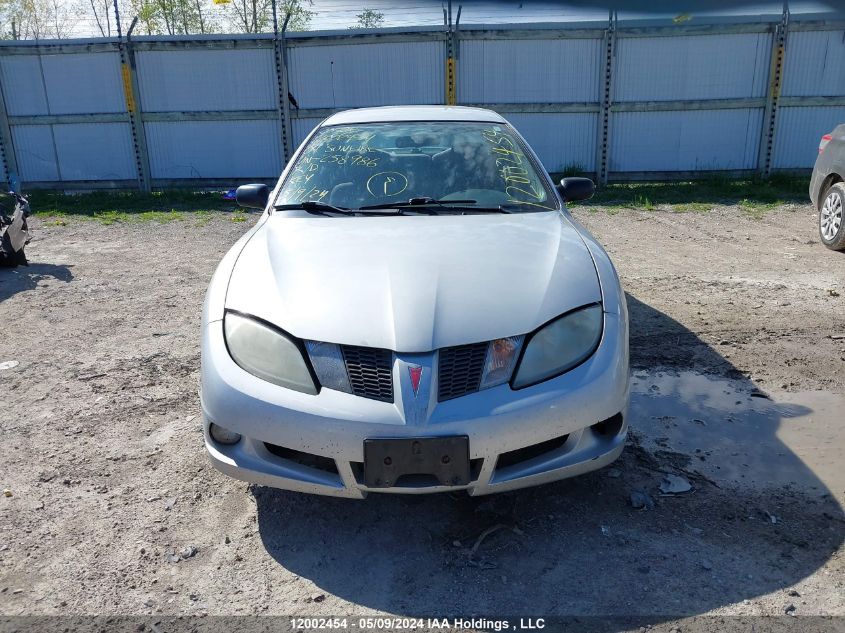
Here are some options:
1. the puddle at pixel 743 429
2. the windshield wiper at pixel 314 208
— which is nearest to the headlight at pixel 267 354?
the windshield wiper at pixel 314 208

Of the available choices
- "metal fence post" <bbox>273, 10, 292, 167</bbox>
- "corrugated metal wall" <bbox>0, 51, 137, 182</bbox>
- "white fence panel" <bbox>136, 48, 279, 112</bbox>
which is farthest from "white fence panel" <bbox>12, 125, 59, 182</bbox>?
"metal fence post" <bbox>273, 10, 292, 167</bbox>

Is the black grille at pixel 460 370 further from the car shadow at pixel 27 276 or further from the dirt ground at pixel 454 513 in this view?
the car shadow at pixel 27 276

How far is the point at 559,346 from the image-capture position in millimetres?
2484

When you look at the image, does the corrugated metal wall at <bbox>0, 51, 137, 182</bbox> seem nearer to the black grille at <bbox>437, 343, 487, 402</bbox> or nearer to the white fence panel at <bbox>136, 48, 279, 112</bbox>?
the white fence panel at <bbox>136, 48, 279, 112</bbox>

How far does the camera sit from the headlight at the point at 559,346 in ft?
7.88

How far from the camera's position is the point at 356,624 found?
2166 millimetres

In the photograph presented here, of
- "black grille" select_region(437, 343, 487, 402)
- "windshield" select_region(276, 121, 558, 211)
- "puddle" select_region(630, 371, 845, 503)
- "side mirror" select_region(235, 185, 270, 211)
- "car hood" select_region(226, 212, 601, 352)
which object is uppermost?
"windshield" select_region(276, 121, 558, 211)

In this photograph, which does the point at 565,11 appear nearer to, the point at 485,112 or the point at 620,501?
the point at 620,501

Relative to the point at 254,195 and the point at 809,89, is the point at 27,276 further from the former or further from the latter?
the point at 809,89

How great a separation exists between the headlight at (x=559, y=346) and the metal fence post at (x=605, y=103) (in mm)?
9760

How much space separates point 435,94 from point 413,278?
31.9ft

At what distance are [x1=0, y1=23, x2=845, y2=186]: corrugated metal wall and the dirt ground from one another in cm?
759

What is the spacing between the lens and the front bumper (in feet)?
7.41

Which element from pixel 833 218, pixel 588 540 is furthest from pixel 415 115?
pixel 833 218
